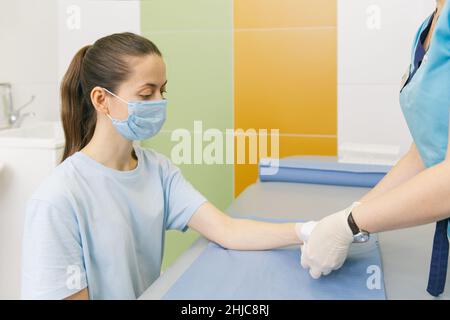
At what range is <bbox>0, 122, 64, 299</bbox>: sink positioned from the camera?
84.8 inches

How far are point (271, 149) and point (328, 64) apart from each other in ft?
1.62

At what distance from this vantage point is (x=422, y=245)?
118 centimetres

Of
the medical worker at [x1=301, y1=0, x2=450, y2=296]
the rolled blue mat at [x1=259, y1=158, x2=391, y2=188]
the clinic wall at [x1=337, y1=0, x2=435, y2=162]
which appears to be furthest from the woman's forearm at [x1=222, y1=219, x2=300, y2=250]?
the clinic wall at [x1=337, y1=0, x2=435, y2=162]

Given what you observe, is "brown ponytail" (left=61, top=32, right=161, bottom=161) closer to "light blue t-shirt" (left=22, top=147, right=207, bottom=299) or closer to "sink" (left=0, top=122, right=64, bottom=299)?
"light blue t-shirt" (left=22, top=147, right=207, bottom=299)

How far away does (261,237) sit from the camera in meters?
1.18

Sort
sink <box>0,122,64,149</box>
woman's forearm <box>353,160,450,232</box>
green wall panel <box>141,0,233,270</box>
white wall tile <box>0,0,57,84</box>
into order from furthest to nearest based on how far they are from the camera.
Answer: white wall tile <box>0,0,57,84</box>
green wall panel <box>141,0,233,270</box>
sink <box>0,122,64,149</box>
woman's forearm <box>353,160,450,232</box>

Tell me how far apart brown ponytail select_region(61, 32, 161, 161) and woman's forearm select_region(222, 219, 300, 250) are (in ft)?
1.53

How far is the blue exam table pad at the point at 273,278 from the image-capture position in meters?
0.90

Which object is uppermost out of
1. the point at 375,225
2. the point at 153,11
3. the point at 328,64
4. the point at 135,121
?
the point at 153,11

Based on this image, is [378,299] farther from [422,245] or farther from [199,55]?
[199,55]

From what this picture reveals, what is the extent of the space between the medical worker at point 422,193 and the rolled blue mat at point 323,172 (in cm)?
71
